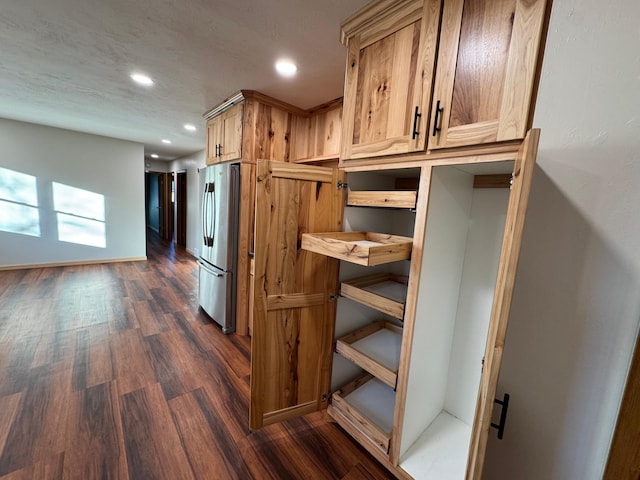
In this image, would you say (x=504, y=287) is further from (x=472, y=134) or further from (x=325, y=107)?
(x=325, y=107)

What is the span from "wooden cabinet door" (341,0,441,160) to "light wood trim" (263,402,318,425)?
160 cm

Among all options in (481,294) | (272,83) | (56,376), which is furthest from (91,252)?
(481,294)

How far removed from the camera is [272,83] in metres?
2.25

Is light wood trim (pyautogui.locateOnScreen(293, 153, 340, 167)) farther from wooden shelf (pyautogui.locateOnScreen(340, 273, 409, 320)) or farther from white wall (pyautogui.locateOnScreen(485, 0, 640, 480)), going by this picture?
white wall (pyautogui.locateOnScreen(485, 0, 640, 480))

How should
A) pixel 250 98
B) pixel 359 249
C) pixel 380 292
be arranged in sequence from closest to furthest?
pixel 359 249
pixel 380 292
pixel 250 98

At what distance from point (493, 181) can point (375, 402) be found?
1553mm

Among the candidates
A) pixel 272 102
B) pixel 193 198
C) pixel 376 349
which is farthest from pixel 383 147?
pixel 193 198

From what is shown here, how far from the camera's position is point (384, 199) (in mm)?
1325

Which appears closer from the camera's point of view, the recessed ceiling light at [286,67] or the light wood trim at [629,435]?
the light wood trim at [629,435]

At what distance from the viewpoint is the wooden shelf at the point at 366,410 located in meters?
1.44

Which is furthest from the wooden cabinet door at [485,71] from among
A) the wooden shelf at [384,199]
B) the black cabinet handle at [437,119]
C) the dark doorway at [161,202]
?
the dark doorway at [161,202]

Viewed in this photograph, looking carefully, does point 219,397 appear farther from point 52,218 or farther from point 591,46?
point 52,218

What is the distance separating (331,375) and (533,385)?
1.10 m

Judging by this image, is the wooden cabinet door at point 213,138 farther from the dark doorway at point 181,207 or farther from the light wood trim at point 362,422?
the dark doorway at point 181,207
